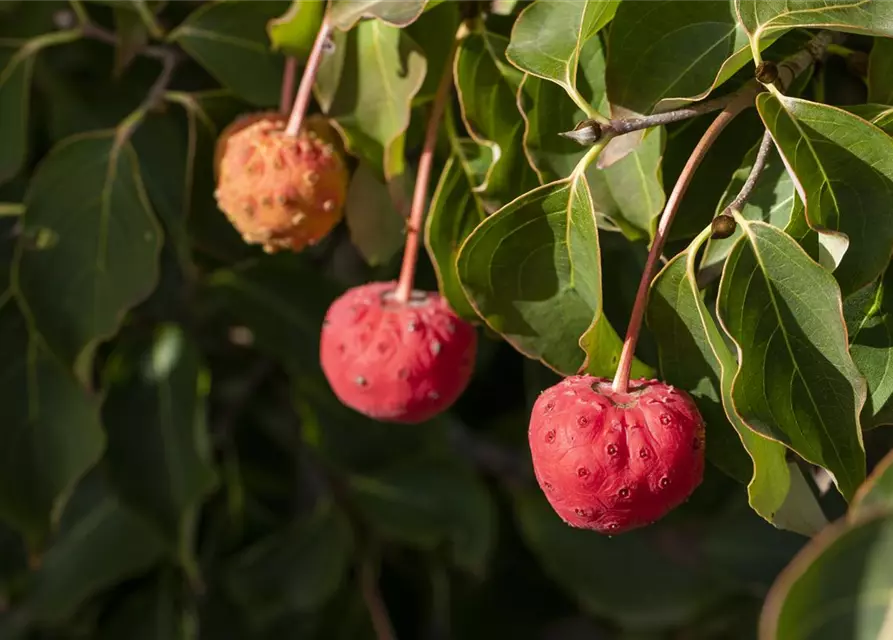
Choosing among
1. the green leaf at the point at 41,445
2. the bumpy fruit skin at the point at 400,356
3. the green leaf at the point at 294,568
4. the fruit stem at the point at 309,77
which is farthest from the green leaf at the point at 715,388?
the green leaf at the point at 294,568

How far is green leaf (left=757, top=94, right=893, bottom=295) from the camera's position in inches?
25.6

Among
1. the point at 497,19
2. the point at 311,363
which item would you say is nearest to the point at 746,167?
the point at 497,19

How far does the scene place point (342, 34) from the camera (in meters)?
0.88

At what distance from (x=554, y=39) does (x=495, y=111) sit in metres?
0.11

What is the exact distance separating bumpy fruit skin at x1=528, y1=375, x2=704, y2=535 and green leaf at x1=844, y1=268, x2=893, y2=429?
117 millimetres

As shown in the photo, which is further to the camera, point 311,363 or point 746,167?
point 311,363

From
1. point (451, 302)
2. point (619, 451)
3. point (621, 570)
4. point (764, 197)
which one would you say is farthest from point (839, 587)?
point (621, 570)

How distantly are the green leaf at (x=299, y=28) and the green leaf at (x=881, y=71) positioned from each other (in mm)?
431

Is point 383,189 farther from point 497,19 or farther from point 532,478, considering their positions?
point 532,478

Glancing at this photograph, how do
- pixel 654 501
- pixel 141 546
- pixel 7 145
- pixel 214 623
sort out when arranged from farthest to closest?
pixel 214 623
pixel 141 546
pixel 7 145
pixel 654 501

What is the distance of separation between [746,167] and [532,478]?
1.22 meters

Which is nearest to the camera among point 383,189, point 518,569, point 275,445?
point 383,189

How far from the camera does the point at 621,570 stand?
1947mm

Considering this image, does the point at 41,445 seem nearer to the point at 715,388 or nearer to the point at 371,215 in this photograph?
the point at 371,215
